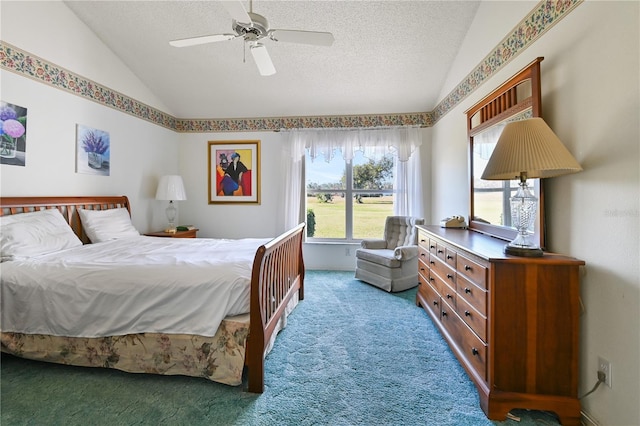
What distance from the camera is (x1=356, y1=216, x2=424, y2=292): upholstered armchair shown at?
3.63m

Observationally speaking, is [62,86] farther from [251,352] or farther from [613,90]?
[613,90]

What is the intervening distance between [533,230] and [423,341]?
1227 millimetres

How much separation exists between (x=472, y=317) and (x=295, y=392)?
48.1 inches

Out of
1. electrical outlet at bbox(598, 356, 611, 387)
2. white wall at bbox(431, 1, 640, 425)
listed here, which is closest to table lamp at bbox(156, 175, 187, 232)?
white wall at bbox(431, 1, 640, 425)

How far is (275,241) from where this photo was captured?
2.15m

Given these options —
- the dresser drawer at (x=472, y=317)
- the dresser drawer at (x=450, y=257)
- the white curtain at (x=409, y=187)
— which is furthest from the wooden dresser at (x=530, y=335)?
the white curtain at (x=409, y=187)

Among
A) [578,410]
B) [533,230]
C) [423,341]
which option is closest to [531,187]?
[533,230]

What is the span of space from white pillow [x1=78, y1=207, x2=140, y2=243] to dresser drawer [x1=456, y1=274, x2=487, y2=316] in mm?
3412

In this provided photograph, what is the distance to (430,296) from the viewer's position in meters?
2.78

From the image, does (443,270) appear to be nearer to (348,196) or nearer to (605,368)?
(605,368)

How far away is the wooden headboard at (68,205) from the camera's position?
2455 millimetres

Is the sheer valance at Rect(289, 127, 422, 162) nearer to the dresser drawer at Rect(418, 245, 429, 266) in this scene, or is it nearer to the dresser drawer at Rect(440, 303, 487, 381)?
the dresser drawer at Rect(418, 245, 429, 266)

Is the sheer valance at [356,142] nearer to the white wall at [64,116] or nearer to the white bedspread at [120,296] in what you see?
the white wall at [64,116]

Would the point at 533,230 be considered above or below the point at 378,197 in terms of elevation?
below
